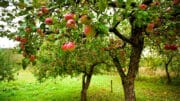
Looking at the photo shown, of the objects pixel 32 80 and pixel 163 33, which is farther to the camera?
pixel 32 80

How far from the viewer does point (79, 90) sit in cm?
3462

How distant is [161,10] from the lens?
8812 millimetres

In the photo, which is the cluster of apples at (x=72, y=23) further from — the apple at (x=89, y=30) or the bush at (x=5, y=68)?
the bush at (x=5, y=68)

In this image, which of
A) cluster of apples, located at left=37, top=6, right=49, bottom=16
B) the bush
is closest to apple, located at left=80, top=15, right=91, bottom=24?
cluster of apples, located at left=37, top=6, right=49, bottom=16

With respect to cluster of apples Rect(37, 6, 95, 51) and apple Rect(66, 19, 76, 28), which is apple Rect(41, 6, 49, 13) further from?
apple Rect(66, 19, 76, 28)

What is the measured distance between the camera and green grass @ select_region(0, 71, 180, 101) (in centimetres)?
3178

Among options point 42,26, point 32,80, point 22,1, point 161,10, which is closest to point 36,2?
point 22,1

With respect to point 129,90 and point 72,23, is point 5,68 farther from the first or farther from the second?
point 72,23

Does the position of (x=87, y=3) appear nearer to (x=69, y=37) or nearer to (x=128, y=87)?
(x=69, y=37)

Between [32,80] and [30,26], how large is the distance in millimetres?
40871

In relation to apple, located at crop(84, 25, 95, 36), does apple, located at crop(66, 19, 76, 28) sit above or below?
above

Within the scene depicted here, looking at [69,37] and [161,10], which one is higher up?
[161,10]

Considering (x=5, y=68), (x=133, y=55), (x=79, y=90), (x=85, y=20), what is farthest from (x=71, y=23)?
(x=5, y=68)

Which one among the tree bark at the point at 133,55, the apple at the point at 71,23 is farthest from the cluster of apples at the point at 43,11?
the tree bark at the point at 133,55
